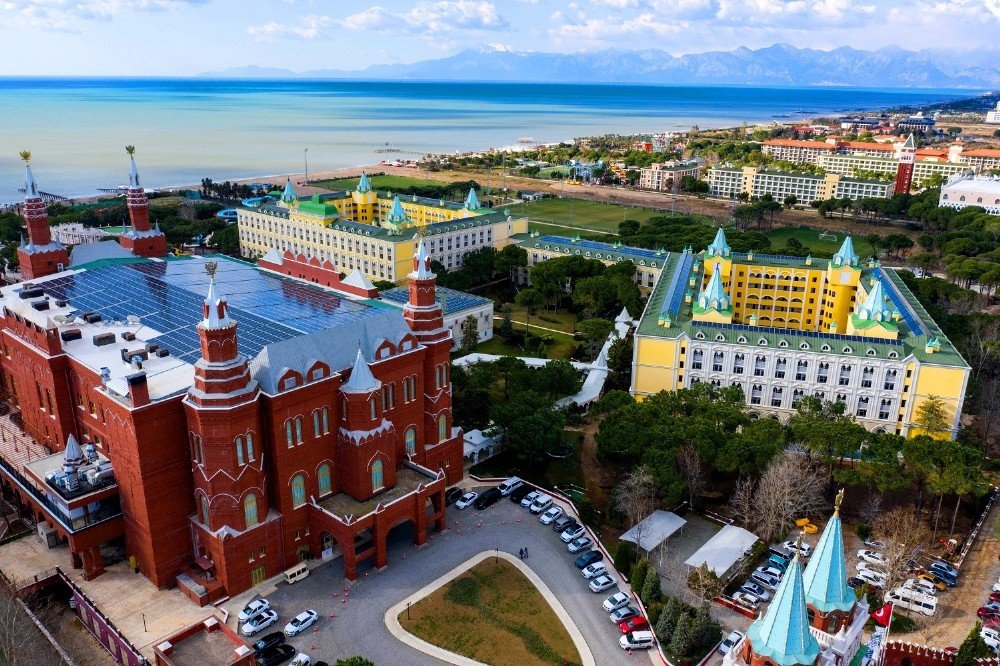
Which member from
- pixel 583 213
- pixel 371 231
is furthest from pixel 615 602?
pixel 583 213

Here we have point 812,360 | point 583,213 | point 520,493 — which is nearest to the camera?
point 520,493

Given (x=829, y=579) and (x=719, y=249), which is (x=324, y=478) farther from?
(x=719, y=249)

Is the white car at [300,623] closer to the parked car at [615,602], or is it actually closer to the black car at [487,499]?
the black car at [487,499]

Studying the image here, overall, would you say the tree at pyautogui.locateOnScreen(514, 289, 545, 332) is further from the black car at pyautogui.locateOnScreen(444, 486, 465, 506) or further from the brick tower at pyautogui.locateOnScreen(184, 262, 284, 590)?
the brick tower at pyautogui.locateOnScreen(184, 262, 284, 590)

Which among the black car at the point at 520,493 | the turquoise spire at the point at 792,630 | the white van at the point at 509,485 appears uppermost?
the turquoise spire at the point at 792,630

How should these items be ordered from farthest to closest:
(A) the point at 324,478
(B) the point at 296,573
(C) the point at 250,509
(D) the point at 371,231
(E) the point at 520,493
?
1. (D) the point at 371,231
2. (E) the point at 520,493
3. (A) the point at 324,478
4. (B) the point at 296,573
5. (C) the point at 250,509

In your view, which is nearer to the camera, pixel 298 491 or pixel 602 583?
pixel 602 583

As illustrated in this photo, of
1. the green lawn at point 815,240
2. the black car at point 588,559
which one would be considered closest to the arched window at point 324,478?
the black car at point 588,559
